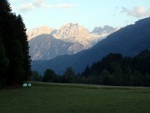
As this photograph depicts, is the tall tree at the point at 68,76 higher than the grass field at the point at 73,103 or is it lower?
higher

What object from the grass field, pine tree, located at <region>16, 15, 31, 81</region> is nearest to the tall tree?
pine tree, located at <region>16, 15, 31, 81</region>

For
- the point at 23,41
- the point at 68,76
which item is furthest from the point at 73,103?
the point at 68,76

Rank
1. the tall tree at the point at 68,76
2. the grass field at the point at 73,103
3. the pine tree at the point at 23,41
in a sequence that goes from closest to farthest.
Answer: the grass field at the point at 73,103 < the pine tree at the point at 23,41 < the tall tree at the point at 68,76

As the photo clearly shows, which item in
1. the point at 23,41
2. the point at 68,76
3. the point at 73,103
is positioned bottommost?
the point at 73,103

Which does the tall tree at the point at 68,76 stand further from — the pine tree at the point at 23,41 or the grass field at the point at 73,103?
the grass field at the point at 73,103

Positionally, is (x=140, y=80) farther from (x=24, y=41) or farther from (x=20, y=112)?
(x=20, y=112)

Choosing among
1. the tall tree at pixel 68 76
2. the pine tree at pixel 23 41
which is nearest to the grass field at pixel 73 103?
the pine tree at pixel 23 41

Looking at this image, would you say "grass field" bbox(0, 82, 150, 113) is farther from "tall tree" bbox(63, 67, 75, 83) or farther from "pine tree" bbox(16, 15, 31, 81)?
"tall tree" bbox(63, 67, 75, 83)

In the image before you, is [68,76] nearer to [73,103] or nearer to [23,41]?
[23,41]

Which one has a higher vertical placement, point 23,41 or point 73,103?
point 23,41

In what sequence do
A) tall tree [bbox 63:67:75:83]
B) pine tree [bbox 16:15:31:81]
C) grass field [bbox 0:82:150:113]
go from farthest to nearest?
tall tree [bbox 63:67:75:83]
pine tree [bbox 16:15:31:81]
grass field [bbox 0:82:150:113]

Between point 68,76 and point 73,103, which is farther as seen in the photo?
point 68,76

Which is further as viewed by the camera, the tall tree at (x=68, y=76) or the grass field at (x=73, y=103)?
the tall tree at (x=68, y=76)

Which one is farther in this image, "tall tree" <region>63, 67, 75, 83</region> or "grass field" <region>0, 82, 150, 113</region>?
"tall tree" <region>63, 67, 75, 83</region>
